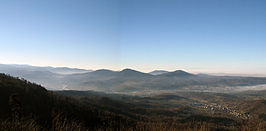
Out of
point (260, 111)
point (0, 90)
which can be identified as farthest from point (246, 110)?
point (0, 90)

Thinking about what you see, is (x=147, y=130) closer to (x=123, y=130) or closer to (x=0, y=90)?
(x=123, y=130)

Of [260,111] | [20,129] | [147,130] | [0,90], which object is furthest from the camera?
[260,111]

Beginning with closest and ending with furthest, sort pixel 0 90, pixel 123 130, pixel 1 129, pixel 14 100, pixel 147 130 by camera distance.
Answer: pixel 1 129
pixel 147 130
pixel 123 130
pixel 14 100
pixel 0 90

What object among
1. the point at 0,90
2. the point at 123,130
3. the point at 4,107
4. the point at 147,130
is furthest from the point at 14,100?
the point at 0,90

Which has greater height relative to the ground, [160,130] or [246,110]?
[160,130]

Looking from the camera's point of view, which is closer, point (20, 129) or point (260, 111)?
point (20, 129)

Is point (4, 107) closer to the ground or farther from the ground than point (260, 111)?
farther from the ground

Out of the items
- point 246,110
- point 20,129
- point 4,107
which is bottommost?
point 246,110

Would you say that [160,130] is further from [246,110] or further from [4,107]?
[246,110]

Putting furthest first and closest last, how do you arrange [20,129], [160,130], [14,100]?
[14,100] < [160,130] < [20,129]
